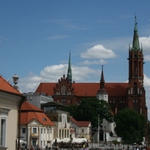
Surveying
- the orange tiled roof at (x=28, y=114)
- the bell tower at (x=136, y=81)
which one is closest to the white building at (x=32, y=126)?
the orange tiled roof at (x=28, y=114)

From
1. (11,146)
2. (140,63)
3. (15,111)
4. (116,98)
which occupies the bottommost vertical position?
(11,146)

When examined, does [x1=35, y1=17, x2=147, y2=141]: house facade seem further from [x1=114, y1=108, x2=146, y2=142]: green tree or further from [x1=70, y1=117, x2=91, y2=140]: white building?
[x1=70, y1=117, x2=91, y2=140]: white building

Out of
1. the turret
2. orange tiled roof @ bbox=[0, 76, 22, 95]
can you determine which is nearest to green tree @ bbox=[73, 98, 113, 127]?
the turret

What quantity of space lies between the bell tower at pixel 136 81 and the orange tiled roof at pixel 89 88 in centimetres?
1059

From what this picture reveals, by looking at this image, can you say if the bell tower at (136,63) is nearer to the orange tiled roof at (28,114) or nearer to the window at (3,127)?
the orange tiled roof at (28,114)

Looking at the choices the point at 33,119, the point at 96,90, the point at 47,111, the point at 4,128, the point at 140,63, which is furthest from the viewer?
the point at 96,90

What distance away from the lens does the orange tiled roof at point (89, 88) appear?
191 meters

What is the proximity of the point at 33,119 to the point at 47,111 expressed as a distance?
22836 millimetres

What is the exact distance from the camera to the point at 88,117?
13950 cm

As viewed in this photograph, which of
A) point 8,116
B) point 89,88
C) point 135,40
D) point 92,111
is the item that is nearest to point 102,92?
point 89,88

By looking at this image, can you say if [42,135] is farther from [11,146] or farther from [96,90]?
[96,90]

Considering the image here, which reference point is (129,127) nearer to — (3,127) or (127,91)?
(127,91)

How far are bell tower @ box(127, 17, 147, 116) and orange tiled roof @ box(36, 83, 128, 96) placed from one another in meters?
10.6

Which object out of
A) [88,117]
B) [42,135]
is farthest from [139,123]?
[42,135]
